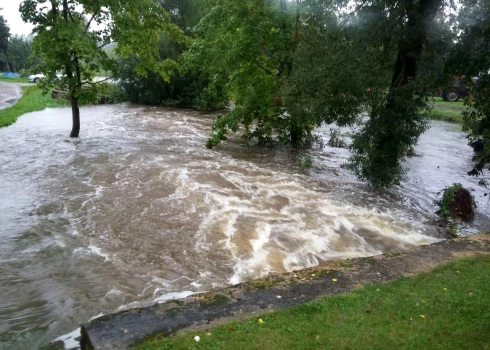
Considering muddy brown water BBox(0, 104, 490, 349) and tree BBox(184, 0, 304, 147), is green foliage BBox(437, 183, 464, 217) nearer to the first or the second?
muddy brown water BBox(0, 104, 490, 349)

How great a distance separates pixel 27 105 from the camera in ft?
82.8

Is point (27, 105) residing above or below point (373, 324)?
below

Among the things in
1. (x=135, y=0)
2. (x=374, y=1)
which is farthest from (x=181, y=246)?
(x=135, y=0)

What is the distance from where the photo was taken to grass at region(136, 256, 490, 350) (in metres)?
3.86

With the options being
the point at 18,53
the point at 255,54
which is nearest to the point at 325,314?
the point at 255,54

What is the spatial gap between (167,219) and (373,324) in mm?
5447

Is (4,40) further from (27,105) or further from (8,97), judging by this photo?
(27,105)

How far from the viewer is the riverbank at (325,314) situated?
3924mm

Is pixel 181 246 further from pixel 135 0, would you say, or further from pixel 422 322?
pixel 135 0

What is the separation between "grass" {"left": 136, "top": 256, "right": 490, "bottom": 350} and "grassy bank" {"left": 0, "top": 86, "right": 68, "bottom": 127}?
728 inches

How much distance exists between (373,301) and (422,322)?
1.92 feet

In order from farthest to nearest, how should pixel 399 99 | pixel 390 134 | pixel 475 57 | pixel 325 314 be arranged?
pixel 390 134 → pixel 399 99 → pixel 475 57 → pixel 325 314

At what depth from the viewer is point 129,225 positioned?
8.38 meters

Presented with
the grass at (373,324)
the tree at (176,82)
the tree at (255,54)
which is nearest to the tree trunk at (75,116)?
the tree at (255,54)
